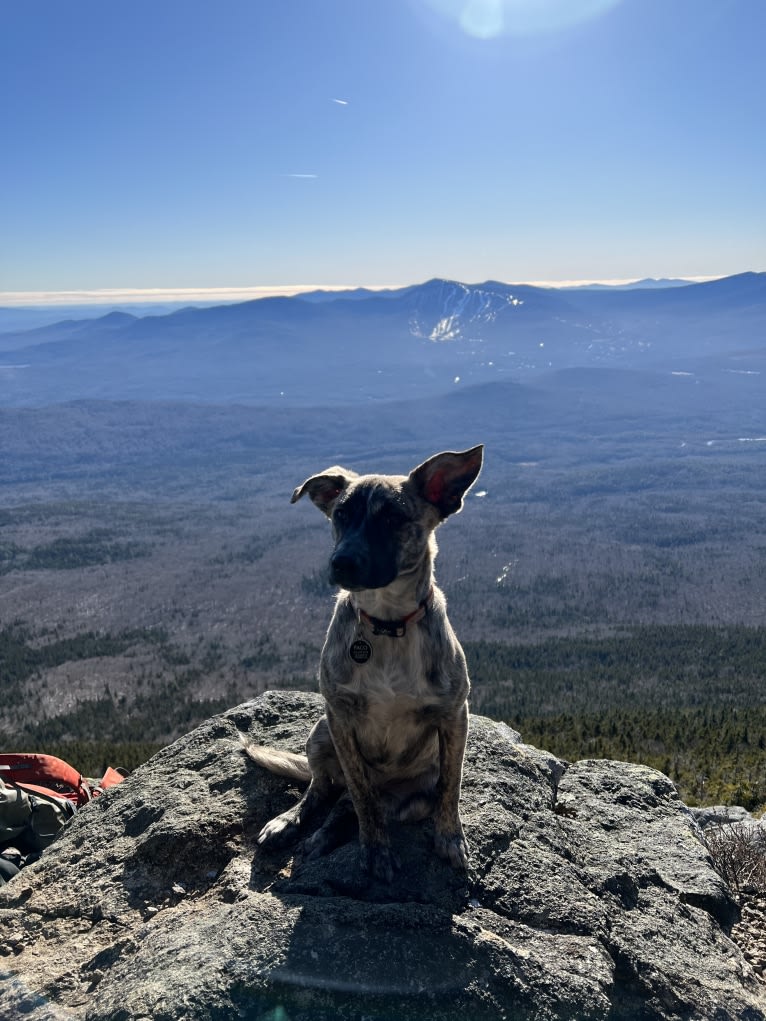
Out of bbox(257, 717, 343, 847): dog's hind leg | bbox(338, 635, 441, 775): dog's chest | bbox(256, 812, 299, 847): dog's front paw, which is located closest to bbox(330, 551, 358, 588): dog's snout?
bbox(338, 635, 441, 775): dog's chest

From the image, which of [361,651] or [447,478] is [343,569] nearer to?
[361,651]

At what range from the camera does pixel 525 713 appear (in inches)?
2025

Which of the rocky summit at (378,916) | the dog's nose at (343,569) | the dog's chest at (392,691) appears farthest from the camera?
the dog's chest at (392,691)

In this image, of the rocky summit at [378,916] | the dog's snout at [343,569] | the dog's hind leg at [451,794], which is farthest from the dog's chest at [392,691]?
the rocky summit at [378,916]

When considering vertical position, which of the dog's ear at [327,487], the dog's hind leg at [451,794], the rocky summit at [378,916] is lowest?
the rocky summit at [378,916]

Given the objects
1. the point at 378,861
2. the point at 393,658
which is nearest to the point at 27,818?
the point at 378,861

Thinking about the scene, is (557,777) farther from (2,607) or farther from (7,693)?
(2,607)

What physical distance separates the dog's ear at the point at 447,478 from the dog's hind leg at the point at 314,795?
1837 mm

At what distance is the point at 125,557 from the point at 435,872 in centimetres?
13930

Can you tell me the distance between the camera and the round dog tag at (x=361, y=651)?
15.8 feet

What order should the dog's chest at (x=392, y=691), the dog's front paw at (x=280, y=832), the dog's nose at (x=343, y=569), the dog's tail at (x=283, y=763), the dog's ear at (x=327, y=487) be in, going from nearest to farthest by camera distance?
the dog's nose at (x=343, y=569)
the dog's chest at (x=392, y=691)
the dog's ear at (x=327, y=487)
the dog's front paw at (x=280, y=832)
the dog's tail at (x=283, y=763)

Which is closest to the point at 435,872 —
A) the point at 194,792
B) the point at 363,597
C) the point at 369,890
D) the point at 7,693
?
the point at 369,890

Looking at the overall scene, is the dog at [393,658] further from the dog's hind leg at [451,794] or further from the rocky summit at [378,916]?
the rocky summit at [378,916]

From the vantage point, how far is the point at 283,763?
6254 millimetres
